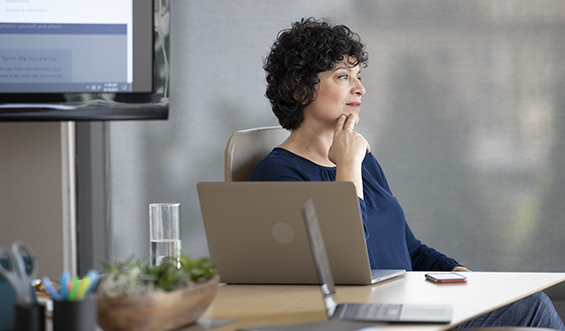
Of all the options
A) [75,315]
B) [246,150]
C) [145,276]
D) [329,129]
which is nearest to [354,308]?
[145,276]

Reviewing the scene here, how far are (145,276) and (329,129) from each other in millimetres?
1189

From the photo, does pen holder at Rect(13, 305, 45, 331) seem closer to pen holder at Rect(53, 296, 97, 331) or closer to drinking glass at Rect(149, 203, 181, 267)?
pen holder at Rect(53, 296, 97, 331)

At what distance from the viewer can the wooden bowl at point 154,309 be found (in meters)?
0.98

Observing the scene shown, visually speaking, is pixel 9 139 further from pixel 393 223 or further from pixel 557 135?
pixel 557 135

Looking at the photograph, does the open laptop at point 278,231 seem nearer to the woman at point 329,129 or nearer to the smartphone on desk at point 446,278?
the smartphone on desk at point 446,278

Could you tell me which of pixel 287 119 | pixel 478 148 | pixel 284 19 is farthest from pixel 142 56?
pixel 478 148

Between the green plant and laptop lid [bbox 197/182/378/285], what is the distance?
0.99 feet

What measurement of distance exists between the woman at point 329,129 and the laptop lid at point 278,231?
480 millimetres

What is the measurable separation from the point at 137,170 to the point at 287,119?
3.99 feet

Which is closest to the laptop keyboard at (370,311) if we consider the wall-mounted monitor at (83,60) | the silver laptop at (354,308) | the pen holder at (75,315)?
the silver laptop at (354,308)

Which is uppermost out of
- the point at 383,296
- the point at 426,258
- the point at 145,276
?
the point at 145,276

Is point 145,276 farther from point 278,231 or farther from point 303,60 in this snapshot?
point 303,60

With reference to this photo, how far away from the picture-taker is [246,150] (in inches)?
78.0

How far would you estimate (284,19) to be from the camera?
308 cm
